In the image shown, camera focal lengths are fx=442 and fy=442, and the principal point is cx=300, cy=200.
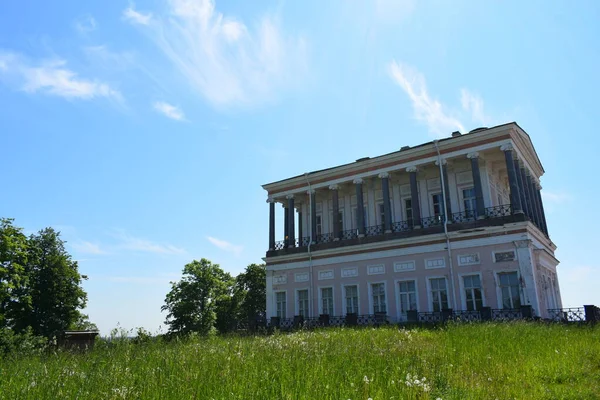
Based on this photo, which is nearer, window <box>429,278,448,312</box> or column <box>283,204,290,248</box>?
window <box>429,278,448,312</box>

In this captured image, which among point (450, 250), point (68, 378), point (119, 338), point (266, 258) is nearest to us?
point (68, 378)

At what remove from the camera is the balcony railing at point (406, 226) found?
23.8 metres

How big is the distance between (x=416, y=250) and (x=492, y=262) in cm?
410

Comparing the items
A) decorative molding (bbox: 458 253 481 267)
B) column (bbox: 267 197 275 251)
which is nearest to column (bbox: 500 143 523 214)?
decorative molding (bbox: 458 253 481 267)

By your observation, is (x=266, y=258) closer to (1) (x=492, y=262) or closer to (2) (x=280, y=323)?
(2) (x=280, y=323)

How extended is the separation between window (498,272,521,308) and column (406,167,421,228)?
17.9 feet

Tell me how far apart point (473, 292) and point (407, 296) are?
12.1 feet

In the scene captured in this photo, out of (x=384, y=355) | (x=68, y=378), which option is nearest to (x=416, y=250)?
(x=384, y=355)

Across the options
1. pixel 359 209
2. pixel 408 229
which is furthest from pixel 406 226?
pixel 359 209

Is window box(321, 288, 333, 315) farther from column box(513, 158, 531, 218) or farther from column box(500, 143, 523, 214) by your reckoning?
column box(513, 158, 531, 218)

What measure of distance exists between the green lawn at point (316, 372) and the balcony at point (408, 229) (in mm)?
12007

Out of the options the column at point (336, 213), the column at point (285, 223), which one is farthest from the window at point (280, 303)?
the column at point (336, 213)

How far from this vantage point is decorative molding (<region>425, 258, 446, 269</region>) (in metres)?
23.8

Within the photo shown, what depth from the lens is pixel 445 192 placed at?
24.9 metres
